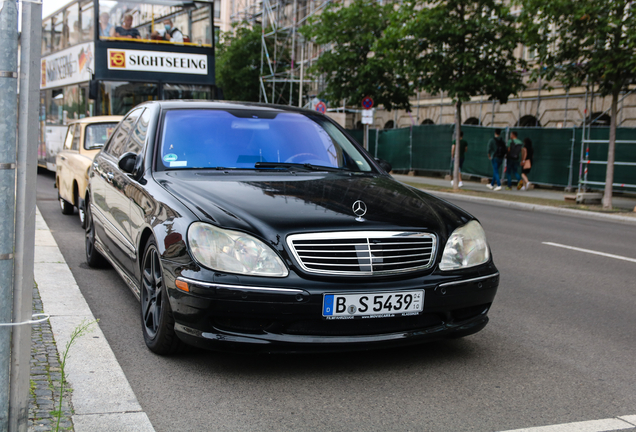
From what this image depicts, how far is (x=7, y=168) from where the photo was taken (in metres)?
2.41

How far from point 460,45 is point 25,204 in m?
19.8

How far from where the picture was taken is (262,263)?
3.63 meters

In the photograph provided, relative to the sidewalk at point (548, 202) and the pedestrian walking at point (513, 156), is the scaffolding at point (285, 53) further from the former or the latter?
the sidewalk at point (548, 202)

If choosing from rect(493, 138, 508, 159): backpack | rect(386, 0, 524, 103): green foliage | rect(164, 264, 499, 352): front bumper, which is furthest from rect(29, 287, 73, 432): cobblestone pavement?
rect(493, 138, 508, 159): backpack

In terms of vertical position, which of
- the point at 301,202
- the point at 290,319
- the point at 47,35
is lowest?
the point at 290,319

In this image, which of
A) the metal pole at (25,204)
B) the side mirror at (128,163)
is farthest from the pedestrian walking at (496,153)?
the metal pole at (25,204)

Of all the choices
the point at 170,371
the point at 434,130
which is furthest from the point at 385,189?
the point at 434,130

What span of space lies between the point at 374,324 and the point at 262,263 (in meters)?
0.67

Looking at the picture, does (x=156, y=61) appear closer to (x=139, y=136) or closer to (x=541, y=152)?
(x=139, y=136)

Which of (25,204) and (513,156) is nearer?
(25,204)

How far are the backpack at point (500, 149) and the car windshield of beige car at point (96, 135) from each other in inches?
599

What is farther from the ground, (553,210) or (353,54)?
(353,54)

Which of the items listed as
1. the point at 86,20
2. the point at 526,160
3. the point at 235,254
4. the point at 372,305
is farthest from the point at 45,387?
the point at 526,160

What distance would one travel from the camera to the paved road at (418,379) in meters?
3.31
